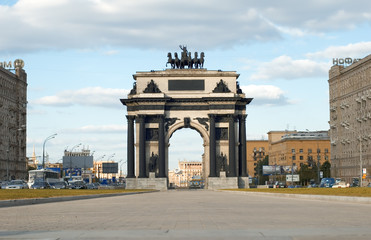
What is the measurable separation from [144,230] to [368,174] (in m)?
125

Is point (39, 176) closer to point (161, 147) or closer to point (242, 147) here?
point (161, 147)

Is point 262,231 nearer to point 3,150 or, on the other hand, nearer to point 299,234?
point 299,234

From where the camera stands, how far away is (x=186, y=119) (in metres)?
121

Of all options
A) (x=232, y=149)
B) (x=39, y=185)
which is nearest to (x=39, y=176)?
(x=39, y=185)

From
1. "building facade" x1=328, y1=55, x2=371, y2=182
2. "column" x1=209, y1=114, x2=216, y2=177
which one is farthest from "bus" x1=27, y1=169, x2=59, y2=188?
"building facade" x1=328, y1=55, x2=371, y2=182

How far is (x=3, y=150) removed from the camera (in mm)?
155500

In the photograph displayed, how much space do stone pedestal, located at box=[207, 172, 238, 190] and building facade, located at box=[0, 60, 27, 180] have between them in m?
51.3

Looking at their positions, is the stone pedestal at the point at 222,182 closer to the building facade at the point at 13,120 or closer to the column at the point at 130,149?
the column at the point at 130,149

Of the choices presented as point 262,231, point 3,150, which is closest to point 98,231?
point 262,231

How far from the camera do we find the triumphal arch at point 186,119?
4688 inches

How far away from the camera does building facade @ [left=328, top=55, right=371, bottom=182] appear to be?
14288cm

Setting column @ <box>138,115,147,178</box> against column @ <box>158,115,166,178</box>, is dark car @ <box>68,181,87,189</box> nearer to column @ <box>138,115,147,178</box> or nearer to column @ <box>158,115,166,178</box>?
column @ <box>138,115,147,178</box>

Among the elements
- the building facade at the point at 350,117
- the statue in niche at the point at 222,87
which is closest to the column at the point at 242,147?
the statue in niche at the point at 222,87

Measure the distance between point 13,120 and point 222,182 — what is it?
221 ft
